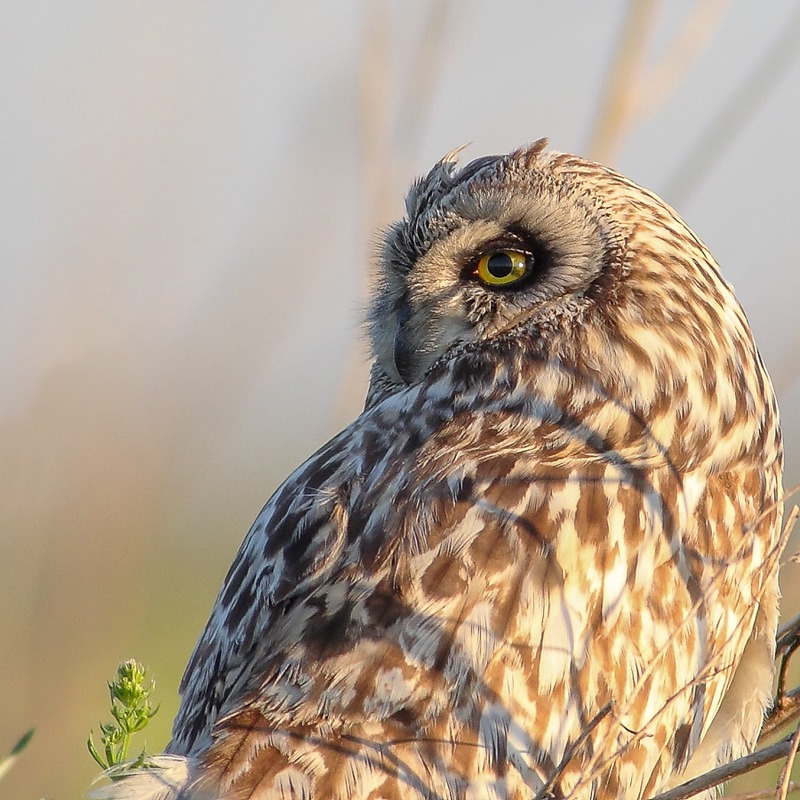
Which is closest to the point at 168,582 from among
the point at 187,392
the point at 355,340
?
the point at 187,392

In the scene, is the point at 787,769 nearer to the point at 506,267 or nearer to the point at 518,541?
the point at 518,541

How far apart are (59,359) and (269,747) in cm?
152

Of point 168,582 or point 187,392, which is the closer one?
point 187,392

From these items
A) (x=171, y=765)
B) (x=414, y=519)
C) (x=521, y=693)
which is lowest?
(x=171, y=765)

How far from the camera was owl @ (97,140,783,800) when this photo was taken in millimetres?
2500

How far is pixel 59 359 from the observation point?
363 centimetres

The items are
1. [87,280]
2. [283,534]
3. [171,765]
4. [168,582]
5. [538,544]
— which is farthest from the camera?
[168,582]

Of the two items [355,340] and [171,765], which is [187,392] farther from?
[171,765]

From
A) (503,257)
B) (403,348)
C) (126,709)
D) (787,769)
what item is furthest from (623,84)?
(126,709)

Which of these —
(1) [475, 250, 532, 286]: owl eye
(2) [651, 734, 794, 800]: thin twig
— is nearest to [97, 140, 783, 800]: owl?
(1) [475, 250, 532, 286]: owl eye

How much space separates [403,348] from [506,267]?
318 mm

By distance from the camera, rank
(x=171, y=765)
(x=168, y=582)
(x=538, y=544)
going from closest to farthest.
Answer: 1. (x=171, y=765)
2. (x=538, y=544)
3. (x=168, y=582)

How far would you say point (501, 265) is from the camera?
306 cm

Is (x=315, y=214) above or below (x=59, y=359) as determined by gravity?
above
